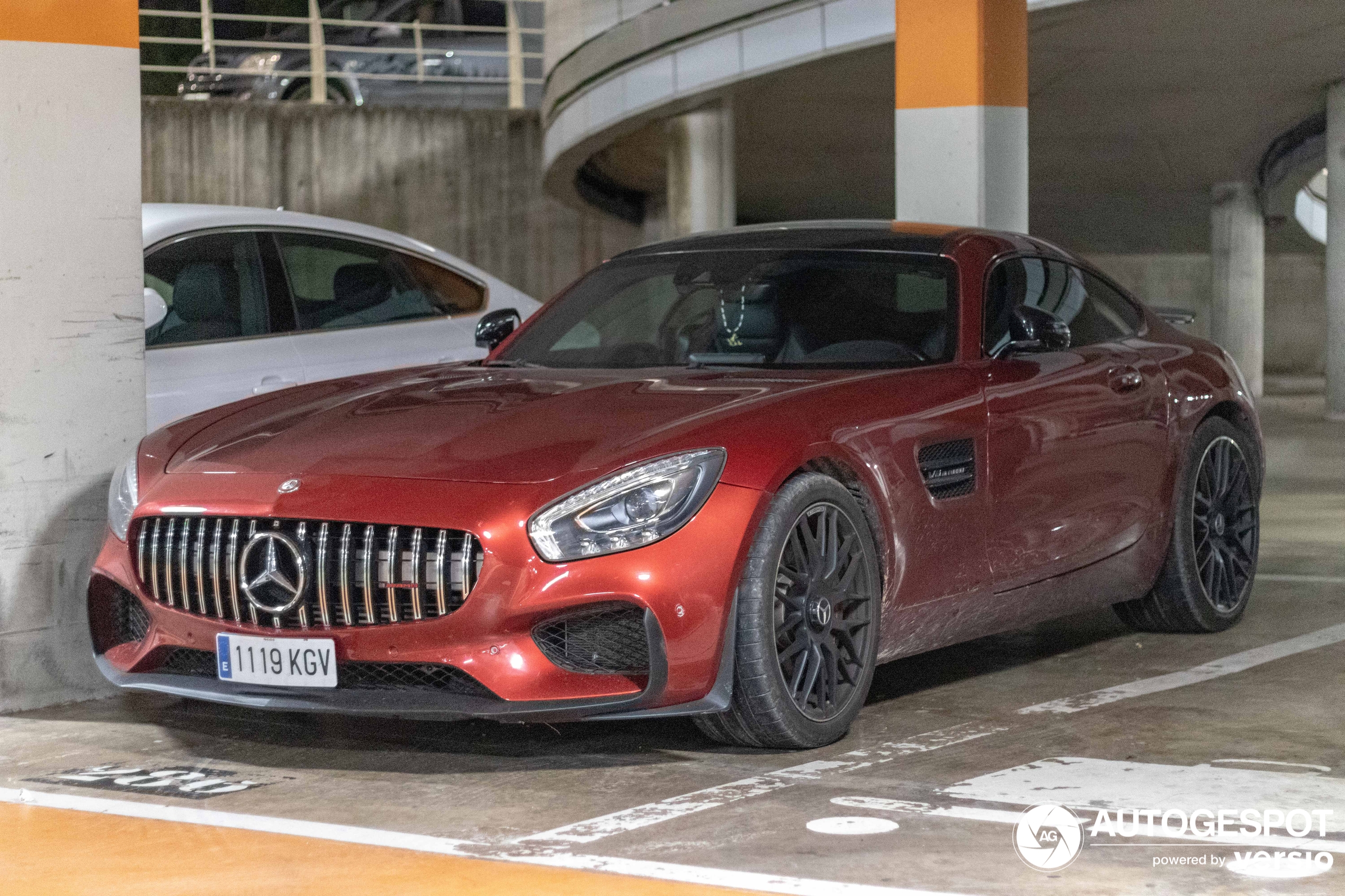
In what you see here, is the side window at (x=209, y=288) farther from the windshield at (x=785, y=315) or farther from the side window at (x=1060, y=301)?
the side window at (x=1060, y=301)

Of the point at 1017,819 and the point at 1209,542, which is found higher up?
the point at 1209,542

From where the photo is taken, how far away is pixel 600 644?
179 inches

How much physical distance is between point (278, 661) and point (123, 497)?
34.2 inches

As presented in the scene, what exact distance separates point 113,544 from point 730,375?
1.72 metres

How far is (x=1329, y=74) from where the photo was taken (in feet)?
63.1

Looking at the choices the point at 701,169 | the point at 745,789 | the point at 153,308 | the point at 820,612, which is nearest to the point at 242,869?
the point at 745,789

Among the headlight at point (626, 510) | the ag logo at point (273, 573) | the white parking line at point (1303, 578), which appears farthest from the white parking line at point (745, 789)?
the white parking line at point (1303, 578)

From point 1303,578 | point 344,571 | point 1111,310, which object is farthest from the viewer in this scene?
point 1303,578

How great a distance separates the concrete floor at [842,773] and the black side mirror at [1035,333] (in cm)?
102

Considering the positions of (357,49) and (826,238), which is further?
(357,49)

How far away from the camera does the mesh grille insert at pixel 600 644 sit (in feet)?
14.9

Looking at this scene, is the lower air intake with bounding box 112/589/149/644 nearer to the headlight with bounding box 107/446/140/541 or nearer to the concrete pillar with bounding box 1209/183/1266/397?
the headlight with bounding box 107/446/140/541

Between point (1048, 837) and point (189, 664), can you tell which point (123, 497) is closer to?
point (189, 664)

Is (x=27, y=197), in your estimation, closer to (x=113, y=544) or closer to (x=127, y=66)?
(x=127, y=66)
